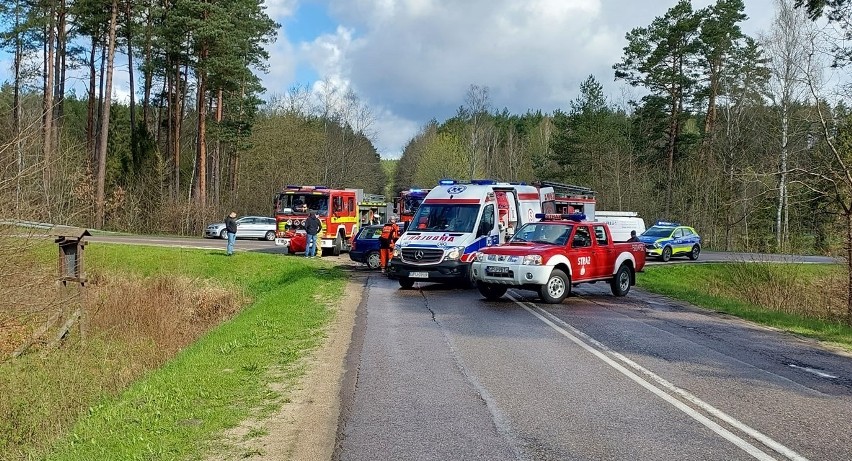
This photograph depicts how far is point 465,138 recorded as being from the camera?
70750 millimetres

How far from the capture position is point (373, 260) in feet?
78.1

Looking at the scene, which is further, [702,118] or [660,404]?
[702,118]

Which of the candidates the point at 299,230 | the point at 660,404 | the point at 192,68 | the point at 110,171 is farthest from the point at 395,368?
the point at 110,171

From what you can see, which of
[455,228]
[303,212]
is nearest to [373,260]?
[303,212]

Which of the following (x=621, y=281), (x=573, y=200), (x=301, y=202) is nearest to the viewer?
(x=621, y=281)

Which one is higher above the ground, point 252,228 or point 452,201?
point 452,201

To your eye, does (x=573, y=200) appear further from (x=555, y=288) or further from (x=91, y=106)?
(x=91, y=106)

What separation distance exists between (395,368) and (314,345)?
6.94ft

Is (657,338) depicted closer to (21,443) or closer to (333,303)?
(333,303)

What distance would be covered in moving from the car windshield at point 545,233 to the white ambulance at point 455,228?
1485 millimetres

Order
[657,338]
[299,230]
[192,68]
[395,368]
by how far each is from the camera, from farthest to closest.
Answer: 1. [192,68]
2. [299,230]
3. [657,338]
4. [395,368]

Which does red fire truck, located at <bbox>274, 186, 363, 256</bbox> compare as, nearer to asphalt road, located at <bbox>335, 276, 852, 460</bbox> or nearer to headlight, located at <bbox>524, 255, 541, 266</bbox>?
headlight, located at <bbox>524, 255, 541, 266</bbox>

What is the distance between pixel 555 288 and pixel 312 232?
13.1 meters

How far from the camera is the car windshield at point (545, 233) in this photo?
15742 millimetres
